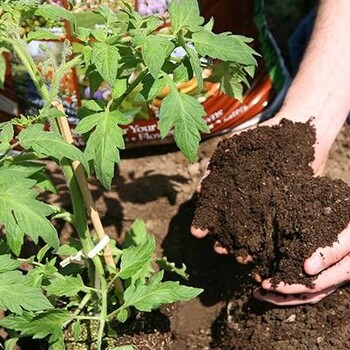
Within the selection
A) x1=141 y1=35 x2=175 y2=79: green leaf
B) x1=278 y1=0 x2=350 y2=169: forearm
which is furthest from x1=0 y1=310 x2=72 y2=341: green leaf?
x1=278 y1=0 x2=350 y2=169: forearm

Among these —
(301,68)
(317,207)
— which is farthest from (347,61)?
(317,207)

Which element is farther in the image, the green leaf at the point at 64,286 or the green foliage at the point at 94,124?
the green leaf at the point at 64,286

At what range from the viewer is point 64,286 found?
5.42 ft

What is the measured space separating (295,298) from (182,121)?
0.62 m

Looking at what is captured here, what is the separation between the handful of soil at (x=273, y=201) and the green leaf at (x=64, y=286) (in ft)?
1.35

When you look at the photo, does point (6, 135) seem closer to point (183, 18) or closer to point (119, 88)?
point (119, 88)

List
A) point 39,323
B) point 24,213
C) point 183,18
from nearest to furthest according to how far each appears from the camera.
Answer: point 24,213 → point 183,18 → point 39,323

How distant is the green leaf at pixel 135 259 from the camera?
1.68 meters

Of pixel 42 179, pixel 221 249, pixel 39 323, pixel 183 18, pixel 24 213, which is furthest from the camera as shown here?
pixel 221 249

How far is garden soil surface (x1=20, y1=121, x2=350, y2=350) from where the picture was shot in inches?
73.0

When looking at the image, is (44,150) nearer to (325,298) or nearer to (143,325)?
(143,325)

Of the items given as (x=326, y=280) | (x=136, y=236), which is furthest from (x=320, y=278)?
(x=136, y=236)

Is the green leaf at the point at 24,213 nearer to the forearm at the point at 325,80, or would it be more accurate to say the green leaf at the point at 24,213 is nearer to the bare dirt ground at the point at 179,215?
the bare dirt ground at the point at 179,215

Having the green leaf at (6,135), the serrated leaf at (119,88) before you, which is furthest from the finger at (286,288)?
the green leaf at (6,135)
